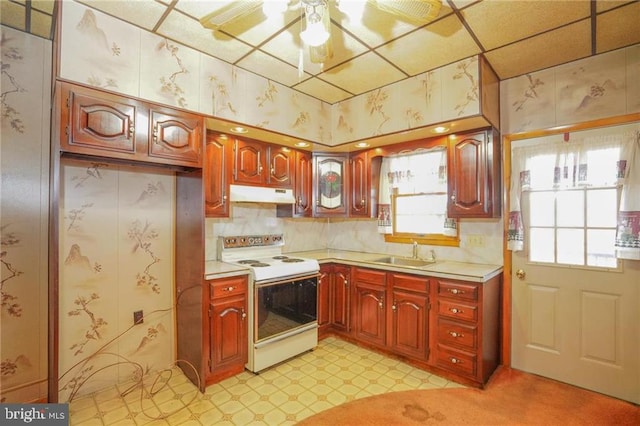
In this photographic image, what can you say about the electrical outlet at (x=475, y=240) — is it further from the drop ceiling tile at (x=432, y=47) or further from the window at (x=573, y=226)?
the drop ceiling tile at (x=432, y=47)

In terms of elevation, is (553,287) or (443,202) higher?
(443,202)

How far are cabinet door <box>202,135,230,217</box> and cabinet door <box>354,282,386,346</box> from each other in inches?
59.7

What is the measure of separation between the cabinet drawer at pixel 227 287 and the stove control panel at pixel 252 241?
0.57 metres

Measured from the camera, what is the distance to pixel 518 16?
194 centimetres

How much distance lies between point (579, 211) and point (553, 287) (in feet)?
2.11

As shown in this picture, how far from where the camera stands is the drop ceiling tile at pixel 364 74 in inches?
100

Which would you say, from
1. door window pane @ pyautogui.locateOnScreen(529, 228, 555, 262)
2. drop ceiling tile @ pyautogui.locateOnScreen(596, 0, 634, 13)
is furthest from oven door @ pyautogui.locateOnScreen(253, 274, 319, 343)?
drop ceiling tile @ pyautogui.locateOnScreen(596, 0, 634, 13)

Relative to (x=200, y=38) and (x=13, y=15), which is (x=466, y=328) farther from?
(x=13, y=15)

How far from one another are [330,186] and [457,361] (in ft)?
6.89

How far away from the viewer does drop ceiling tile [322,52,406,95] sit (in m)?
2.54

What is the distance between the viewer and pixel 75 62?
1861 millimetres

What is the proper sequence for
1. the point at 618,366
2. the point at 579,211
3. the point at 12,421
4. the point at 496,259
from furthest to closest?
the point at 496,259 < the point at 579,211 < the point at 618,366 < the point at 12,421

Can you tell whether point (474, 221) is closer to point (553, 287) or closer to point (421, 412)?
point (553, 287)

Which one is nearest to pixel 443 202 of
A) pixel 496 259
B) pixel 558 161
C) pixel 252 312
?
pixel 496 259
